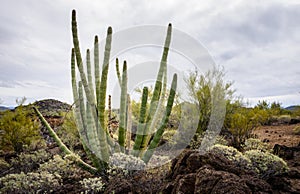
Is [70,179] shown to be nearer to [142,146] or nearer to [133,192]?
[142,146]

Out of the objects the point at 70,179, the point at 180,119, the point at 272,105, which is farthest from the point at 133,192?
the point at 272,105

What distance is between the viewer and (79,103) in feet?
18.2

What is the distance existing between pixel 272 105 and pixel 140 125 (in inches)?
680

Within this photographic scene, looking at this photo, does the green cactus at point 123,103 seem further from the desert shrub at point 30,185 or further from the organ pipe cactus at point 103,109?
the desert shrub at point 30,185

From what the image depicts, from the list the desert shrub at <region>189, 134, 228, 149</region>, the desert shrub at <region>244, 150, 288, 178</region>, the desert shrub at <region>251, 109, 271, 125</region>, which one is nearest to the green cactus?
the desert shrub at <region>244, 150, 288, 178</region>

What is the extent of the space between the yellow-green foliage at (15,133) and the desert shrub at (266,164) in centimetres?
656

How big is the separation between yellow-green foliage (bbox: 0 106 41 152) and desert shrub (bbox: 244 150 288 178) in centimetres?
656

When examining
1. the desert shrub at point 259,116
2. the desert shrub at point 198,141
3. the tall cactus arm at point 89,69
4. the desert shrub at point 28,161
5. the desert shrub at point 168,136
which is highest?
the tall cactus arm at point 89,69

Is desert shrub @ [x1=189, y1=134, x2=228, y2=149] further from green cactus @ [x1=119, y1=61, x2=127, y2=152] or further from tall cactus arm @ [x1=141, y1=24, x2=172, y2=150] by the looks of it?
green cactus @ [x1=119, y1=61, x2=127, y2=152]

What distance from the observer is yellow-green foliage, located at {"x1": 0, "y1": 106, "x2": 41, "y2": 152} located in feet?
26.7

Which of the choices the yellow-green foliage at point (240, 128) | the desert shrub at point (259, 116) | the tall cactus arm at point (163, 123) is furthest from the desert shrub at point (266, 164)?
the desert shrub at point (259, 116)

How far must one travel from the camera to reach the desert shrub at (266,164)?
4.54 metres

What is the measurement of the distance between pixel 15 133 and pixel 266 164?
23.2ft

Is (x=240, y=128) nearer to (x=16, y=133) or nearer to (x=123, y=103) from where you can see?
(x=123, y=103)
